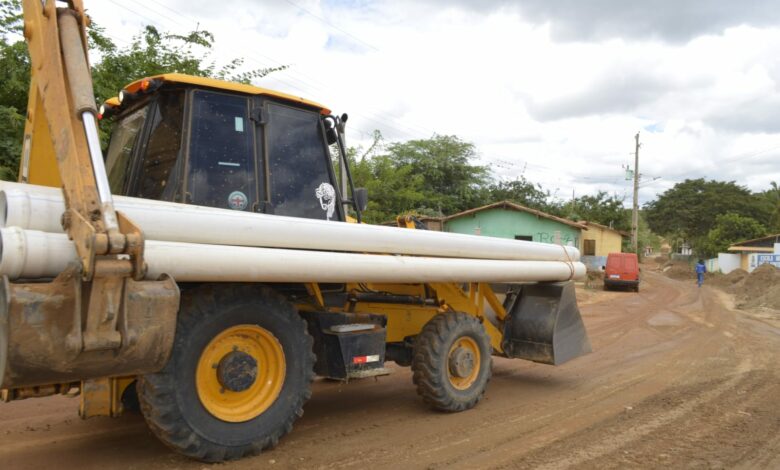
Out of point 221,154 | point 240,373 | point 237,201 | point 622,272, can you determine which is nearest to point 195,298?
point 240,373

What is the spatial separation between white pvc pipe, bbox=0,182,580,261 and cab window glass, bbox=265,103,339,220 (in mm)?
552

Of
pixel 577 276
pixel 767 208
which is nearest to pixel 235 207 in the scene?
pixel 577 276

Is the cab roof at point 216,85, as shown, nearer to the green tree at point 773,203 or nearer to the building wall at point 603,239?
the building wall at point 603,239

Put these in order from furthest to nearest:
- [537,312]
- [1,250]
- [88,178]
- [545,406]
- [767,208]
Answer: [767,208] → [537,312] → [545,406] → [88,178] → [1,250]

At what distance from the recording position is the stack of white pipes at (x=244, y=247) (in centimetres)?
307

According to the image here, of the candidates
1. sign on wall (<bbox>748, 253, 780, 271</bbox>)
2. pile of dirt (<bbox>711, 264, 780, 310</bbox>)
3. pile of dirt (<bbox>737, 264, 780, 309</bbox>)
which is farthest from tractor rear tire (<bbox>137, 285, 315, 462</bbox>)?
sign on wall (<bbox>748, 253, 780, 271</bbox>)

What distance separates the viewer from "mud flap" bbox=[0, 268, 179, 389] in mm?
2875

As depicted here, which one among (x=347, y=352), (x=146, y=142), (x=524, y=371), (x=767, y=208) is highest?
(x=767, y=208)

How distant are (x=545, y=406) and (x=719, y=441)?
64.9 inches

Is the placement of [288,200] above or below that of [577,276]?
above

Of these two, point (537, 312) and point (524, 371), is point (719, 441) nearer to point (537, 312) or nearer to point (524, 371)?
point (537, 312)

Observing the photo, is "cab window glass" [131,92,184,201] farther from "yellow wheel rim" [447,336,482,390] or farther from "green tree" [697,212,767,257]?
"green tree" [697,212,767,257]

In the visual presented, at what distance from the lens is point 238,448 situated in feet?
13.4

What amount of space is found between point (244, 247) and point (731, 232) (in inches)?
2195
